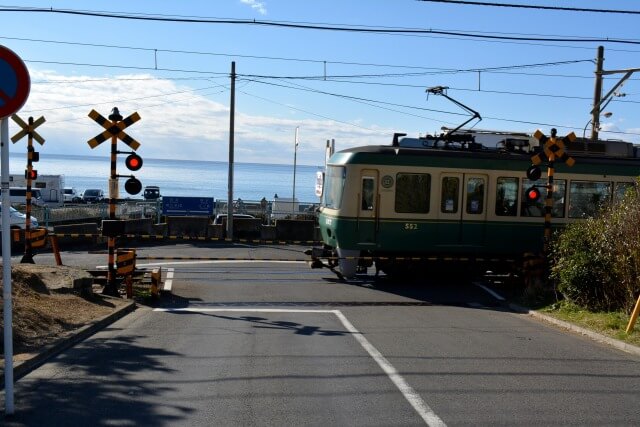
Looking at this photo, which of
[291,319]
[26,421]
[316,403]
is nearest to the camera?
[26,421]

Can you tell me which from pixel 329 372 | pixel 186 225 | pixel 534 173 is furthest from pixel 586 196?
pixel 186 225

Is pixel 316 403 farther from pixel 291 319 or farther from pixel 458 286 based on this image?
pixel 458 286

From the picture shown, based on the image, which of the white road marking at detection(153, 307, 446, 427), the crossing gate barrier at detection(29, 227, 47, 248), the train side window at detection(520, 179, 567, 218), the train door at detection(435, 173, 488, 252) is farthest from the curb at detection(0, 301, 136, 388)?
the train side window at detection(520, 179, 567, 218)

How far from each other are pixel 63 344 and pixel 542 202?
12.6 metres

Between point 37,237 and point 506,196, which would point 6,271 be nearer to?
point 37,237

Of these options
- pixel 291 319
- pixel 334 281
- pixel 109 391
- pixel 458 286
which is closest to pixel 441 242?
pixel 458 286

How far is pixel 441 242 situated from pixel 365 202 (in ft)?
7.25

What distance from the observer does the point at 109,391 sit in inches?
258

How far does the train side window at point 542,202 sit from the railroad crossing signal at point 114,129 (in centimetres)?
968

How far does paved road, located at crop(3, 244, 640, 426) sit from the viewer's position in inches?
234

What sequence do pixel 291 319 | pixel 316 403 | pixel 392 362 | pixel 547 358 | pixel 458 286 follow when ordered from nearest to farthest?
pixel 316 403 < pixel 392 362 < pixel 547 358 < pixel 291 319 < pixel 458 286

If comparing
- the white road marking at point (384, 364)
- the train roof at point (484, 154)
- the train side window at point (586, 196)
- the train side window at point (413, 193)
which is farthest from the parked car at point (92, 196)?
the white road marking at point (384, 364)

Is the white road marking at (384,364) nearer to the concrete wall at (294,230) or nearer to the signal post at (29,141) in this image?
the signal post at (29,141)

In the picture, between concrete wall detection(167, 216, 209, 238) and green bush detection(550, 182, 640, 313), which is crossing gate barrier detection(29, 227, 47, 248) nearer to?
concrete wall detection(167, 216, 209, 238)
